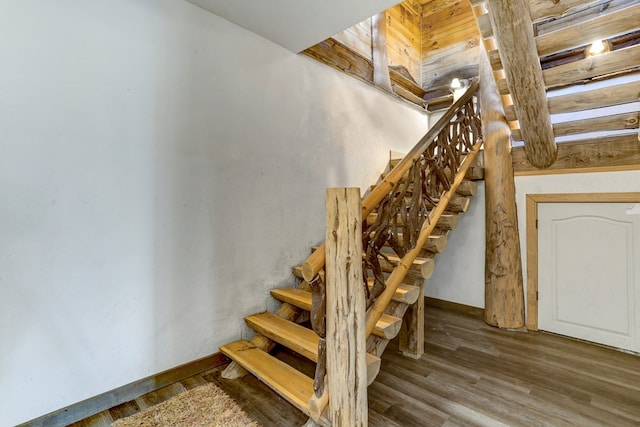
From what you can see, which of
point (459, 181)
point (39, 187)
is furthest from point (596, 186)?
point (39, 187)

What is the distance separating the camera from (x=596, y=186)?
2674 mm

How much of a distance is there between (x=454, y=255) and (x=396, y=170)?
2.09 metres

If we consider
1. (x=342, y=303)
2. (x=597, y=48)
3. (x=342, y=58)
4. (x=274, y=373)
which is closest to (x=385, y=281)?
(x=342, y=303)

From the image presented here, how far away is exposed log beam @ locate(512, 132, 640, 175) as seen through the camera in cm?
251

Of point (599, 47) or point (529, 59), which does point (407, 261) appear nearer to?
point (529, 59)

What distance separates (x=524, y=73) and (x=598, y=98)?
0.64m

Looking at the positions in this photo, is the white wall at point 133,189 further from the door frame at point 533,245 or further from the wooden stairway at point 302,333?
the door frame at point 533,245

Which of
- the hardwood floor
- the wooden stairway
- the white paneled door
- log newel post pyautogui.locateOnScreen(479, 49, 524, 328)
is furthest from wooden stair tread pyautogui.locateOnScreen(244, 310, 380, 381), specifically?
the white paneled door

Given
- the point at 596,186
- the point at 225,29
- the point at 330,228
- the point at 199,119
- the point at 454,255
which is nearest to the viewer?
the point at 330,228

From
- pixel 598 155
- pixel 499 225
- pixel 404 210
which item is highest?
pixel 598 155

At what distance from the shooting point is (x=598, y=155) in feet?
8.71

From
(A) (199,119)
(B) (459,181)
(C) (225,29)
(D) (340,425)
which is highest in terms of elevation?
(C) (225,29)

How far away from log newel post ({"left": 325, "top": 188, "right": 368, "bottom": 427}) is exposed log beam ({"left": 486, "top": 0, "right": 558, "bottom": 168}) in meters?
1.62

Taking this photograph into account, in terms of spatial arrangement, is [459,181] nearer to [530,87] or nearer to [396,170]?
[530,87]
